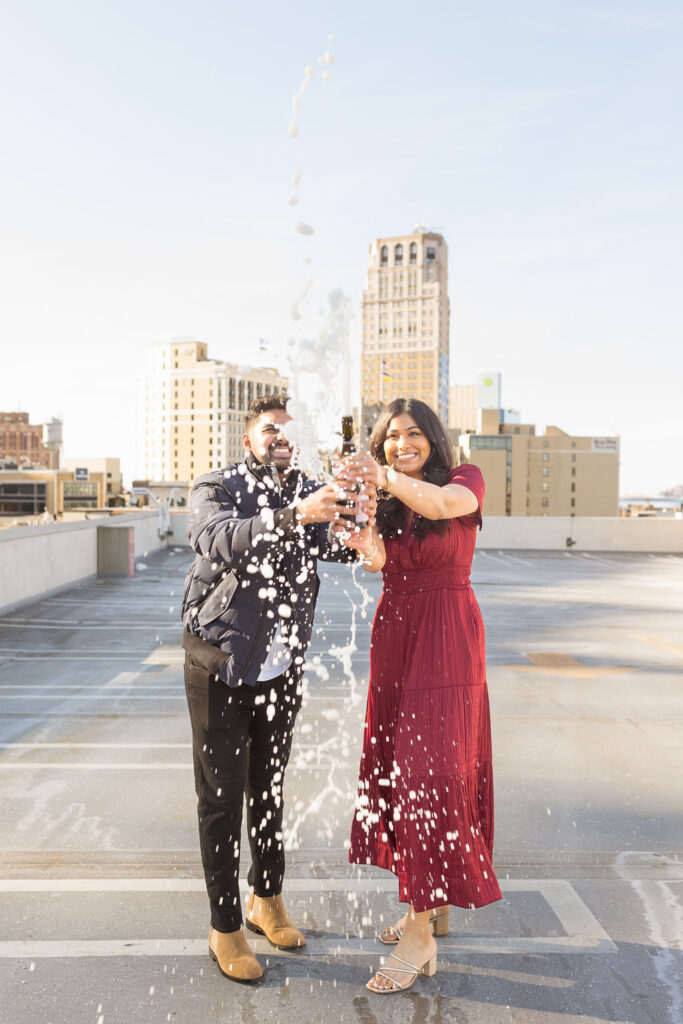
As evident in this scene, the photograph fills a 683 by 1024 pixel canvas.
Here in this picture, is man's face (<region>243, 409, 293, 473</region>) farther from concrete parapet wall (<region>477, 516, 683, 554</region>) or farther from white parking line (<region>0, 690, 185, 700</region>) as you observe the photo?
concrete parapet wall (<region>477, 516, 683, 554</region>)

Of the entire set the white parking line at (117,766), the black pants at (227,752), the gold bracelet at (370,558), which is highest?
the gold bracelet at (370,558)

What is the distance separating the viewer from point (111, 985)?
270 cm

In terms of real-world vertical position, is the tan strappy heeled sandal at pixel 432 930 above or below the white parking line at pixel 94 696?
above

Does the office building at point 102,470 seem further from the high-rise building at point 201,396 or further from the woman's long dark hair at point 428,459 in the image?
the woman's long dark hair at point 428,459

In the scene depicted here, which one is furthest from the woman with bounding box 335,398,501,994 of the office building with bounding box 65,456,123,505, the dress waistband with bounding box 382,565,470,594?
the office building with bounding box 65,456,123,505

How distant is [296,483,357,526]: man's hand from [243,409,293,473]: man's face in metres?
0.33

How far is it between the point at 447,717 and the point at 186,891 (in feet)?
4.93

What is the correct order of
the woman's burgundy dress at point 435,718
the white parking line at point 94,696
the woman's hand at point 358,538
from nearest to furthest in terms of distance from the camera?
1. the woman's hand at point 358,538
2. the woman's burgundy dress at point 435,718
3. the white parking line at point 94,696

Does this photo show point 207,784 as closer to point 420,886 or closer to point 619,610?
point 420,886

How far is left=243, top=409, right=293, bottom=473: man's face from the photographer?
2799 millimetres

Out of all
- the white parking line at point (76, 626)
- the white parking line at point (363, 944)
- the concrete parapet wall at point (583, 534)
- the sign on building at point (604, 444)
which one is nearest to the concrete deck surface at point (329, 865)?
the white parking line at point (363, 944)

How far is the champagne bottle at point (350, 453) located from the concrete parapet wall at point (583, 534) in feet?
96.6

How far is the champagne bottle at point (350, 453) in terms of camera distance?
2.55 m

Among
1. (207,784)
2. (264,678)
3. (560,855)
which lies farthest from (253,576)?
(560,855)
